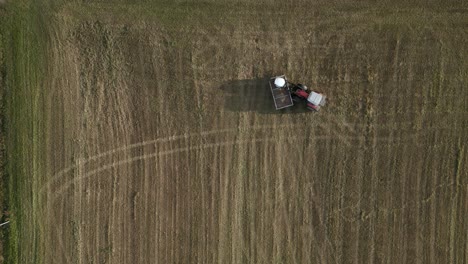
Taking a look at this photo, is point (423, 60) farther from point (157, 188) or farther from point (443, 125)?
point (157, 188)

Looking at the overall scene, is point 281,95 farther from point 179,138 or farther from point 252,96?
point 179,138

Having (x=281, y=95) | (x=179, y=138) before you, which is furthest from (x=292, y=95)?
(x=179, y=138)

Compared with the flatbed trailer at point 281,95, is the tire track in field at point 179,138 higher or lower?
lower

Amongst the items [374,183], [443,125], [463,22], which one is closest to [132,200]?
[374,183]

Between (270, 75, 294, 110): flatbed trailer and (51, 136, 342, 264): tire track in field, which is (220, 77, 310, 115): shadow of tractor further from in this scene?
(51, 136, 342, 264): tire track in field

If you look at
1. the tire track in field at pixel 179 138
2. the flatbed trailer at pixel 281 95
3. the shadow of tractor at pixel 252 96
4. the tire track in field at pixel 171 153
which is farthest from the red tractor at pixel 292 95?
the tire track in field at pixel 171 153

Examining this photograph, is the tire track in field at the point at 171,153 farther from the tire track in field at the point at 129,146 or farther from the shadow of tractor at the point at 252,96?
A: the shadow of tractor at the point at 252,96

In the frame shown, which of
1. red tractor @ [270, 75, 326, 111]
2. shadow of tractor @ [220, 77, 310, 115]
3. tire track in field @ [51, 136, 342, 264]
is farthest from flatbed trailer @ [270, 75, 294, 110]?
tire track in field @ [51, 136, 342, 264]
